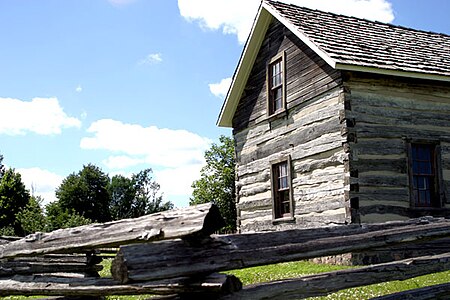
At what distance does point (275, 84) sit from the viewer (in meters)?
16.1

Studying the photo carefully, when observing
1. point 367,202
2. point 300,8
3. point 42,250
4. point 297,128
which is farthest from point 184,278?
point 300,8

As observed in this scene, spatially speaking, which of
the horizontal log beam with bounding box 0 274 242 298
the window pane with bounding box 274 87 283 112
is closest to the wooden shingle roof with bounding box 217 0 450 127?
the window pane with bounding box 274 87 283 112

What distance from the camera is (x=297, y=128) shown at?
1441 cm

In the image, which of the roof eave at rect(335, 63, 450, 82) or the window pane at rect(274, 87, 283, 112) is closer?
the roof eave at rect(335, 63, 450, 82)

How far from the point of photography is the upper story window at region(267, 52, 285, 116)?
15.6 metres

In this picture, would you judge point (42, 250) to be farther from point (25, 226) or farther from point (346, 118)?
point (25, 226)

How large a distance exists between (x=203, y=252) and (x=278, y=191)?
37.0 feet

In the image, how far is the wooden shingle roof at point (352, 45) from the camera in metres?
12.6

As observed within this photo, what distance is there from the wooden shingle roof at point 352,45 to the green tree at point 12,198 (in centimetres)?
3123

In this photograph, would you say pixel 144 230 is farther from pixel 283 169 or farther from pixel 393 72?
pixel 283 169

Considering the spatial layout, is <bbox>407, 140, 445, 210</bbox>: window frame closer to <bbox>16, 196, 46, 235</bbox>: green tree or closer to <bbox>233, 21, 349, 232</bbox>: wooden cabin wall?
<bbox>233, 21, 349, 232</bbox>: wooden cabin wall

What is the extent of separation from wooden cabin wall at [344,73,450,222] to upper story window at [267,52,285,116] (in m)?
3.27

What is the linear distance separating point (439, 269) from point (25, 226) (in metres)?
36.0

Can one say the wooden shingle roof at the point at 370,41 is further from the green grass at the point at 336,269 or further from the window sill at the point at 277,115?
the green grass at the point at 336,269
